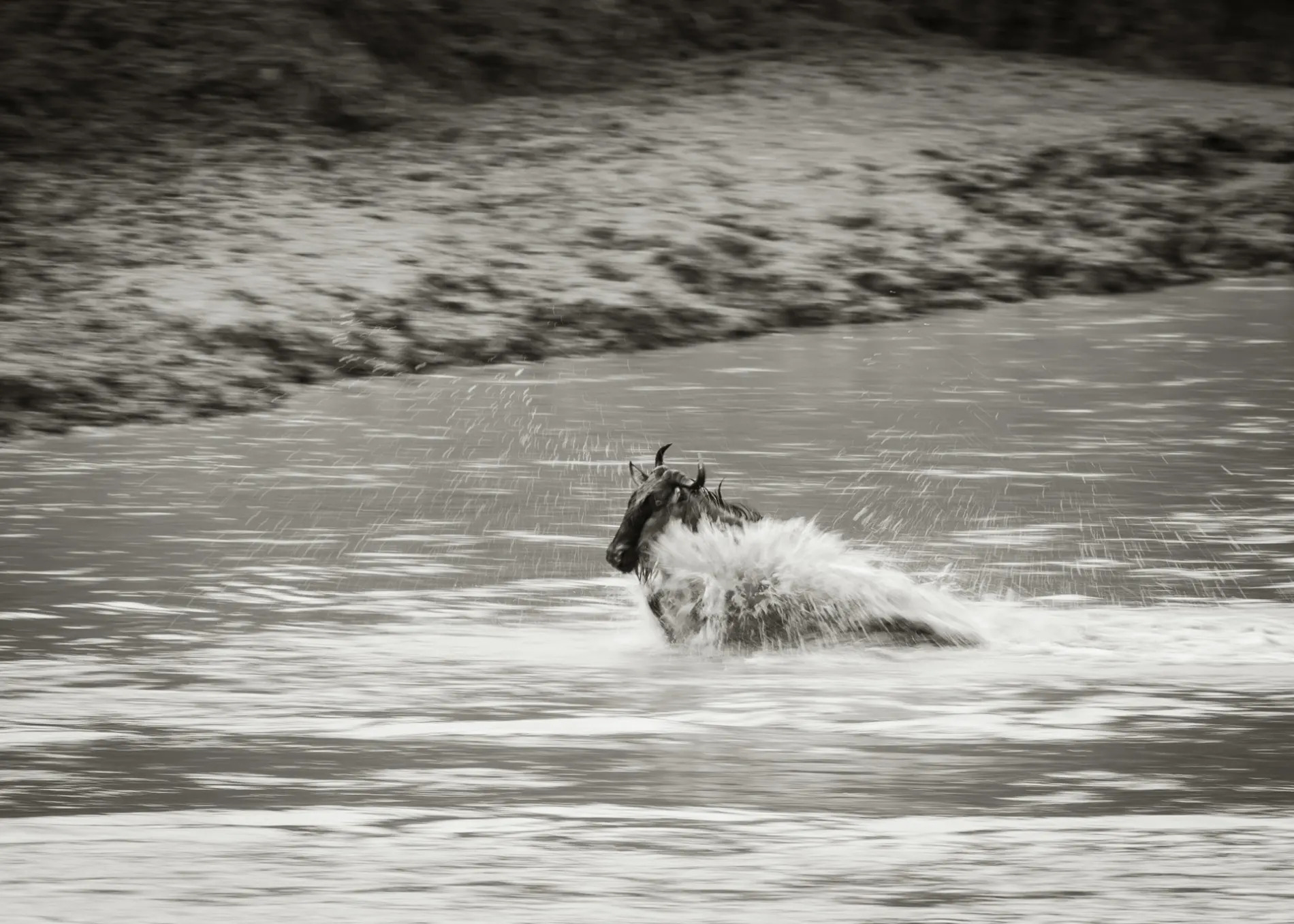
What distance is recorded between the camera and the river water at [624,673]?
5.53 metres

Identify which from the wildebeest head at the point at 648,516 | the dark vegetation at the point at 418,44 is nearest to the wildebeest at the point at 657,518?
the wildebeest head at the point at 648,516


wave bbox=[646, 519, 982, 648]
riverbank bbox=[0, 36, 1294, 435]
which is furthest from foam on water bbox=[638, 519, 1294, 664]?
riverbank bbox=[0, 36, 1294, 435]

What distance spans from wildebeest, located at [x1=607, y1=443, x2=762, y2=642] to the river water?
7.7 inches

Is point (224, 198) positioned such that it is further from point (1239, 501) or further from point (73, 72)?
point (1239, 501)

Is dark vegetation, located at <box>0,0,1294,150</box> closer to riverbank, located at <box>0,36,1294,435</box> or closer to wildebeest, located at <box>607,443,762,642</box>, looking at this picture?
riverbank, located at <box>0,36,1294,435</box>

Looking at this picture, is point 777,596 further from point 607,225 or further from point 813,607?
point 607,225

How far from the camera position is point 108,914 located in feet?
17.0

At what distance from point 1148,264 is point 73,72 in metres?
8.52

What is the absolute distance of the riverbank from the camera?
1538 cm

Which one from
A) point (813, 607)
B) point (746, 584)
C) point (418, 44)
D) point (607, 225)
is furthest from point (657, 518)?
point (418, 44)

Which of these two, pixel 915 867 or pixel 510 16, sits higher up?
pixel 510 16

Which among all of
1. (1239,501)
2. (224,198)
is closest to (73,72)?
(224,198)

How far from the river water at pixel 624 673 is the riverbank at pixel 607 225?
1.30 metres

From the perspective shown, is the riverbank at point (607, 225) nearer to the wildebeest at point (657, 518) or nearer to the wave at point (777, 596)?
the wildebeest at point (657, 518)
